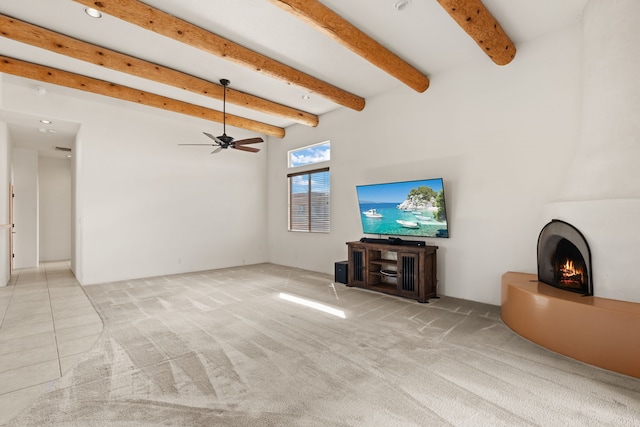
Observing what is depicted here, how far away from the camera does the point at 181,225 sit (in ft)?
21.9

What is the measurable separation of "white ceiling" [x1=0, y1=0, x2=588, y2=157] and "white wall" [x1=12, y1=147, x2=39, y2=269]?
11.8 ft

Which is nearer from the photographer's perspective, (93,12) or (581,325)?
(581,325)

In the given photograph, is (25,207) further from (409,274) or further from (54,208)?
(409,274)

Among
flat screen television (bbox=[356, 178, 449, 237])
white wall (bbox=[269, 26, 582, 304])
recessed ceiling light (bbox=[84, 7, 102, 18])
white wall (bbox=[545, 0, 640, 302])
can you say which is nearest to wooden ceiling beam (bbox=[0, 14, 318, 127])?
recessed ceiling light (bbox=[84, 7, 102, 18])

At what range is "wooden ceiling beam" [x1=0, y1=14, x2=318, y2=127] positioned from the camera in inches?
130

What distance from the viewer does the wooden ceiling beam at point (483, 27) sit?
111 inches

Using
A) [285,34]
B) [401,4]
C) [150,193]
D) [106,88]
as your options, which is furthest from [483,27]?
[150,193]

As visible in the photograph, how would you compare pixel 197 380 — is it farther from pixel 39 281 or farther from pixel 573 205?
pixel 39 281

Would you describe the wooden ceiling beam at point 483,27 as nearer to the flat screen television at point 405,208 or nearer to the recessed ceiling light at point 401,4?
the recessed ceiling light at point 401,4

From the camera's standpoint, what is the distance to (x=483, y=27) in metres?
3.17

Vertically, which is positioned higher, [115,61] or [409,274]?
[115,61]

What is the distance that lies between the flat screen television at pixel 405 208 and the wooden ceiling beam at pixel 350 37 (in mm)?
1626

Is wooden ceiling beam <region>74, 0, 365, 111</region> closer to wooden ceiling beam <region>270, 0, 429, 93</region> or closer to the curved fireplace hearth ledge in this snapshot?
wooden ceiling beam <region>270, 0, 429, 93</region>

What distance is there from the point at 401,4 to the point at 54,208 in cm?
1082
